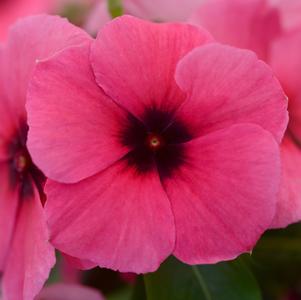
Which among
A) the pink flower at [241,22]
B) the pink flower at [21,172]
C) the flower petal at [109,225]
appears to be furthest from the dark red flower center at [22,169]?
the pink flower at [241,22]

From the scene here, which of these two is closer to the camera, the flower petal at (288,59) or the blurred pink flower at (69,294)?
the flower petal at (288,59)

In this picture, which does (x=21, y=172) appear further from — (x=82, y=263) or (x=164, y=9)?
(x=164, y=9)

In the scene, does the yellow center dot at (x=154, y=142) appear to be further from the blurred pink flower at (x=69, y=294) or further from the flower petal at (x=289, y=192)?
the blurred pink flower at (x=69, y=294)

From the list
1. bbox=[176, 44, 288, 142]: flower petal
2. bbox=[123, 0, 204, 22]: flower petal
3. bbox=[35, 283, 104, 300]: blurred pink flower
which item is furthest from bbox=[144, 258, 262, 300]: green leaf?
bbox=[123, 0, 204, 22]: flower petal

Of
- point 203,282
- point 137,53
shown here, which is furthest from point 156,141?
point 203,282

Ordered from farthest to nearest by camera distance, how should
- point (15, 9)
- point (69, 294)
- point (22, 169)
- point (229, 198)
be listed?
point (15, 9) → point (69, 294) → point (22, 169) → point (229, 198)

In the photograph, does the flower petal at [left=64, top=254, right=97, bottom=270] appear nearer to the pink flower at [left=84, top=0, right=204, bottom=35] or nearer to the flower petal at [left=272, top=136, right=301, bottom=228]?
the flower petal at [left=272, top=136, right=301, bottom=228]

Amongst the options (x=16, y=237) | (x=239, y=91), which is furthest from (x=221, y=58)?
(x=16, y=237)
